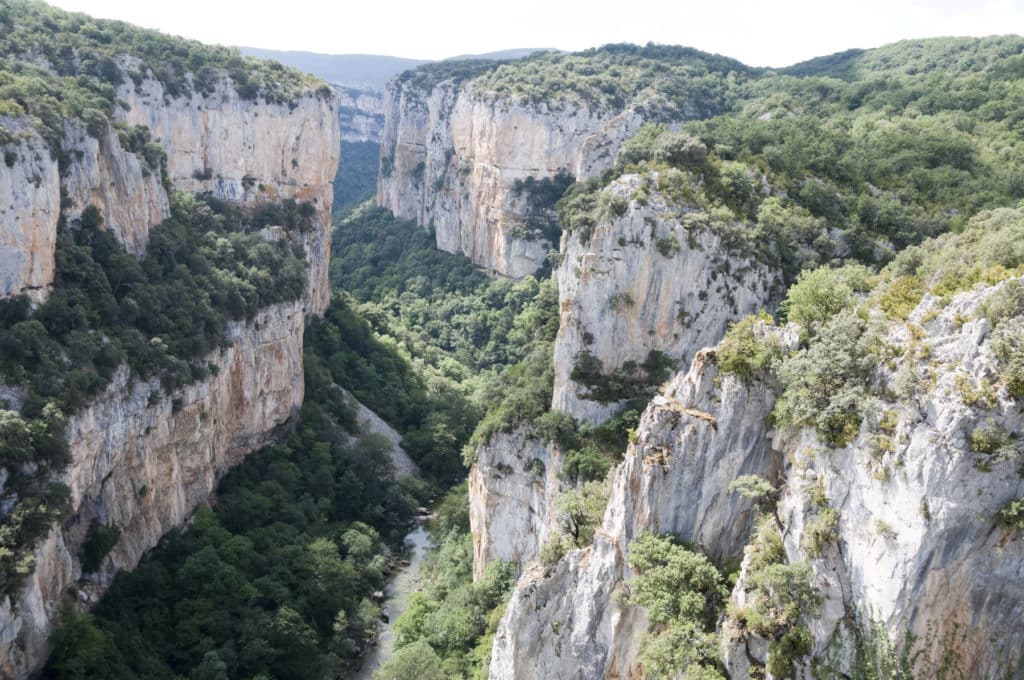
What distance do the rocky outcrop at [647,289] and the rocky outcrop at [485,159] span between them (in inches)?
1251

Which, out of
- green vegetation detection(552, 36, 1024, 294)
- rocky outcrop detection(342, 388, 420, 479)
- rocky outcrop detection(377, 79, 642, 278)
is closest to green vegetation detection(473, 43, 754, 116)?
rocky outcrop detection(377, 79, 642, 278)

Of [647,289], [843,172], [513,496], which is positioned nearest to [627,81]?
[843,172]

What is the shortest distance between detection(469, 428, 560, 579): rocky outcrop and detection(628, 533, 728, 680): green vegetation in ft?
39.0

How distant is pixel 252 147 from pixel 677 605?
53353mm

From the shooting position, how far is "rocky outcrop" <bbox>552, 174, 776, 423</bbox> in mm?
32812

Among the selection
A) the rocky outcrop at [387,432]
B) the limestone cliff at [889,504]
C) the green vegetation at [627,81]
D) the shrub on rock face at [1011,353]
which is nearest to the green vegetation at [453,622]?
the limestone cliff at [889,504]

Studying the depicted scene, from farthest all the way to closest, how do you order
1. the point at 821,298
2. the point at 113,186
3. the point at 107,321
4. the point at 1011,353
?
the point at 113,186 < the point at 107,321 < the point at 821,298 < the point at 1011,353

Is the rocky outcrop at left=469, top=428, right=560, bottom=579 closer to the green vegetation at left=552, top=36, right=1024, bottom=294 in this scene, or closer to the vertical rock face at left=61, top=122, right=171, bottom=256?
the green vegetation at left=552, top=36, right=1024, bottom=294

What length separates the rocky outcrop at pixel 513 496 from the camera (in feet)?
111

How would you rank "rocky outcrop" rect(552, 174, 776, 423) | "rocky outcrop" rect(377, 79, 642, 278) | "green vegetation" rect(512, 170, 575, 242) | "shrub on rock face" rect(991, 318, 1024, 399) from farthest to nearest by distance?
"green vegetation" rect(512, 170, 575, 242) → "rocky outcrop" rect(377, 79, 642, 278) → "rocky outcrop" rect(552, 174, 776, 423) → "shrub on rock face" rect(991, 318, 1024, 399)

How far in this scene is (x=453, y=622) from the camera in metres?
33.9

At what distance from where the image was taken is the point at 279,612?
35812 millimetres

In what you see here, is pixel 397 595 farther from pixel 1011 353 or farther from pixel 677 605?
pixel 1011 353

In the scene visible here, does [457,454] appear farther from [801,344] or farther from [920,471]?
[920,471]
